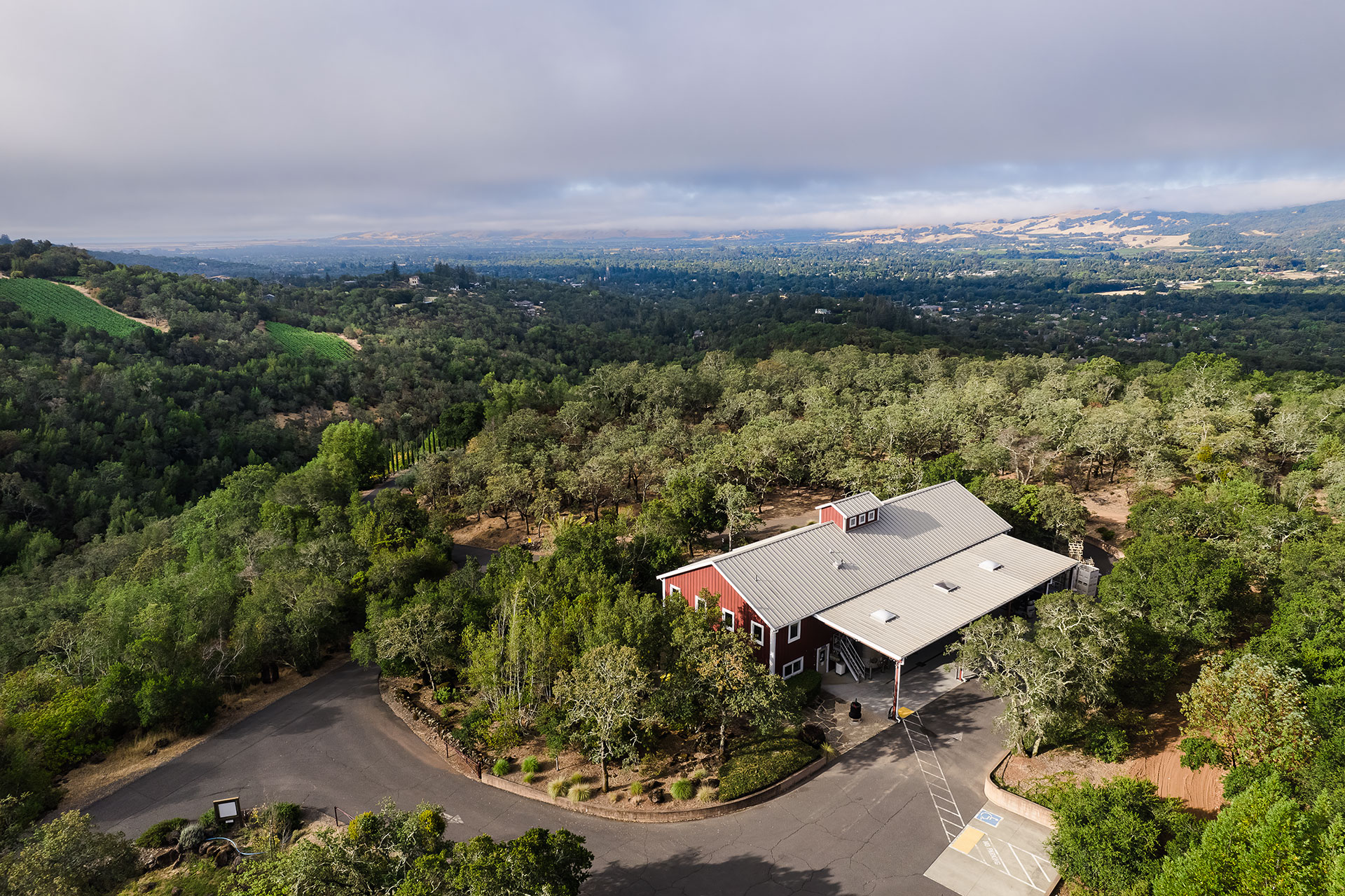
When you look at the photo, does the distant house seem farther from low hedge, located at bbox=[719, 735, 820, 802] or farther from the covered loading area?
low hedge, located at bbox=[719, 735, 820, 802]

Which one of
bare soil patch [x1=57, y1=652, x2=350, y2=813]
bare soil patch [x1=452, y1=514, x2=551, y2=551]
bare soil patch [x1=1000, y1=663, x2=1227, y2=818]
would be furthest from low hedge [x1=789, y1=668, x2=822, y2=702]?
bare soil patch [x1=452, y1=514, x2=551, y2=551]

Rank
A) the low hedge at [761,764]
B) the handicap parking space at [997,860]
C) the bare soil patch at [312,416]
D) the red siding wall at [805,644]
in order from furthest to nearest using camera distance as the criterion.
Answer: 1. the bare soil patch at [312,416]
2. the red siding wall at [805,644]
3. the low hedge at [761,764]
4. the handicap parking space at [997,860]

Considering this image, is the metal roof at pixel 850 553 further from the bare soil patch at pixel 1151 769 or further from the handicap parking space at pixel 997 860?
the handicap parking space at pixel 997 860

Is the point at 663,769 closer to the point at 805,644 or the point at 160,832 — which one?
the point at 805,644

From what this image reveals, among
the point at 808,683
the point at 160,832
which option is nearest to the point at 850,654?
the point at 808,683

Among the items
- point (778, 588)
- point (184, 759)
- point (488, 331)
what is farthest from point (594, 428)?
point (488, 331)

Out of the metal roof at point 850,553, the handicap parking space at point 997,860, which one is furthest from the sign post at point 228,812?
the handicap parking space at point 997,860
